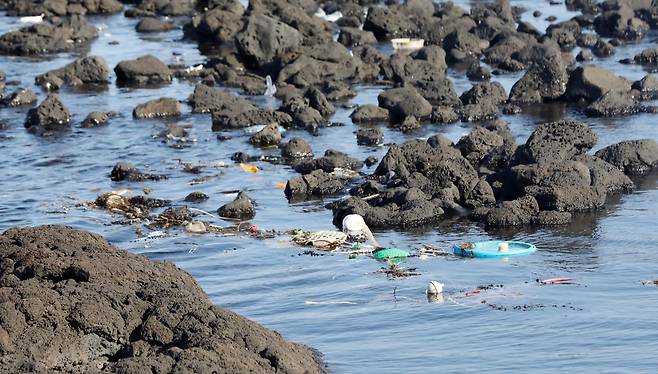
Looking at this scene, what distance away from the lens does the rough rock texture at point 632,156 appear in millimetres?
19875

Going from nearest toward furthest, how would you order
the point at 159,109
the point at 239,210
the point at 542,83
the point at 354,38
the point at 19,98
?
the point at 239,210 < the point at 159,109 < the point at 542,83 < the point at 19,98 < the point at 354,38

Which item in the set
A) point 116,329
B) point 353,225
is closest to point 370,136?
point 353,225

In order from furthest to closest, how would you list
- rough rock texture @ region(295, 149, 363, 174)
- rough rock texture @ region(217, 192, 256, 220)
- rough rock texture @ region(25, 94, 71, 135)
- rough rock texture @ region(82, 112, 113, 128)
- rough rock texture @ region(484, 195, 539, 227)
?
rough rock texture @ region(82, 112, 113, 128), rough rock texture @ region(25, 94, 71, 135), rough rock texture @ region(295, 149, 363, 174), rough rock texture @ region(217, 192, 256, 220), rough rock texture @ region(484, 195, 539, 227)

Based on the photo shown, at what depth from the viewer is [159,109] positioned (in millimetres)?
26156

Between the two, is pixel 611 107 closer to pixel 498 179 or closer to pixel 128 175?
pixel 498 179

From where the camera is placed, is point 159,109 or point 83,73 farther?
point 83,73

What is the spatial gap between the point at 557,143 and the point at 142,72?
45.2 feet

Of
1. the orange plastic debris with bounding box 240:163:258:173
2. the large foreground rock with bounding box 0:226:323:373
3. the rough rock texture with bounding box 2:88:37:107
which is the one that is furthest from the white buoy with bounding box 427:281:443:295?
the rough rock texture with bounding box 2:88:37:107

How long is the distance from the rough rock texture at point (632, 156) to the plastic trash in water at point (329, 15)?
19.8 m

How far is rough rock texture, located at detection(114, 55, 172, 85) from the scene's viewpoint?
1195 inches

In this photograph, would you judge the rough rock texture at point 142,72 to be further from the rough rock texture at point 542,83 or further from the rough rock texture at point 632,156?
the rough rock texture at point 632,156

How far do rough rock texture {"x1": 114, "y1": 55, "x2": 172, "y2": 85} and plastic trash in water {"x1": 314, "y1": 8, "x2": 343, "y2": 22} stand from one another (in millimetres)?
9270

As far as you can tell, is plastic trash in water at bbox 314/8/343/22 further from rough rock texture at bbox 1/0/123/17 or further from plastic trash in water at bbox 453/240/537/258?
plastic trash in water at bbox 453/240/537/258

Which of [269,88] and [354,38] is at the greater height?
[354,38]
